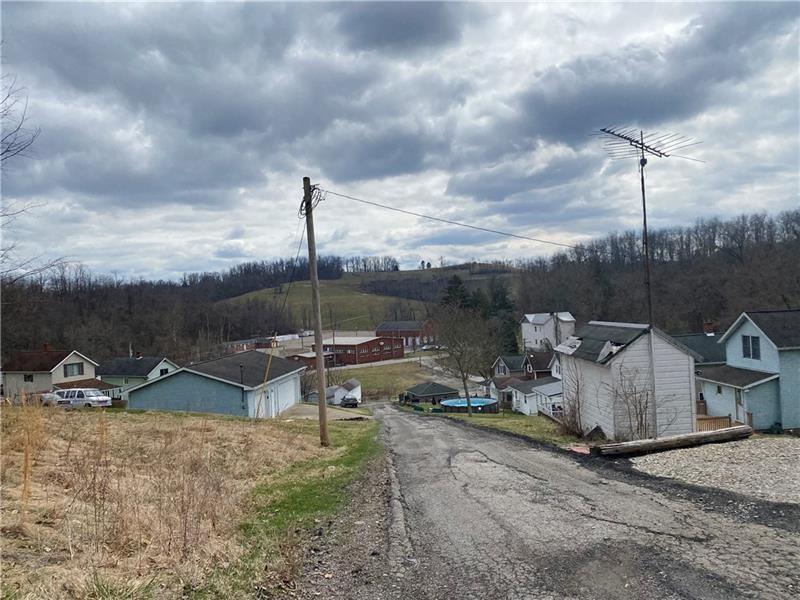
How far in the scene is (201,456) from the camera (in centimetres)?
1090

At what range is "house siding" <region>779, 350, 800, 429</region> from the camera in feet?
84.8

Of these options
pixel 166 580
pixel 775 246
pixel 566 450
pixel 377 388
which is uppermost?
pixel 775 246

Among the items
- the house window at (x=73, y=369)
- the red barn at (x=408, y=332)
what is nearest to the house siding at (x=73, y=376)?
the house window at (x=73, y=369)

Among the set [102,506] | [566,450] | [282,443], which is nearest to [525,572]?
[102,506]

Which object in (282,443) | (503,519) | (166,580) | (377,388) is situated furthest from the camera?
(377,388)

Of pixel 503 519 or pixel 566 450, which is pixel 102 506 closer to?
pixel 503 519

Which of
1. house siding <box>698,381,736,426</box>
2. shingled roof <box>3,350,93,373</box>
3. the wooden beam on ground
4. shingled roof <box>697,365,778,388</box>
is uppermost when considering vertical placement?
the wooden beam on ground

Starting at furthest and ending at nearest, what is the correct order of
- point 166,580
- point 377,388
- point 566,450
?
1. point 377,388
2. point 566,450
3. point 166,580

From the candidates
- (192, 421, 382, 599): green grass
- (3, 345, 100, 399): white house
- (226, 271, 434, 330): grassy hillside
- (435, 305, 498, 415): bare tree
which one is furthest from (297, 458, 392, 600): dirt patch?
(226, 271, 434, 330): grassy hillside

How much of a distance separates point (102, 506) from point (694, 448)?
10670 mm

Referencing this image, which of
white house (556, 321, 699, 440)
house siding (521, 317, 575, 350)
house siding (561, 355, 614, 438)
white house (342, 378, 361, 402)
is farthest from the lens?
house siding (521, 317, 575, 350)

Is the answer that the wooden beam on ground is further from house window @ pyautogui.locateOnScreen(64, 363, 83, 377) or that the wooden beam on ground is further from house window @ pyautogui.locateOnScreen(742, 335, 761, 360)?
house window @ pyautogui.locateOnScreen(64, 363, 83, 377)

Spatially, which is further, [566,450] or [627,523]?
[566,450]

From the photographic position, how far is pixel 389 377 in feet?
229
